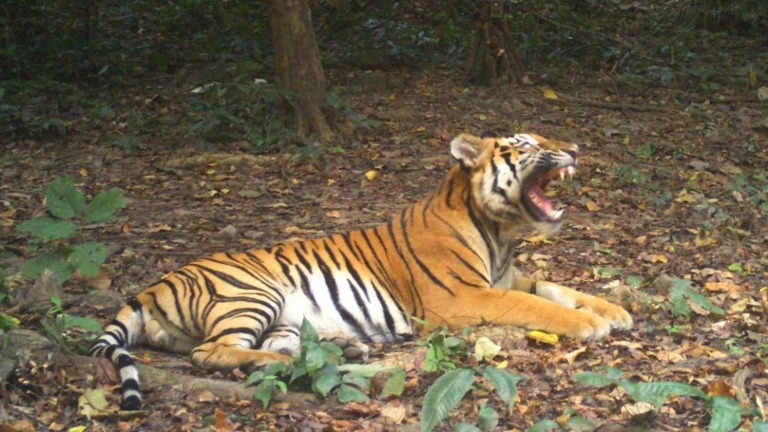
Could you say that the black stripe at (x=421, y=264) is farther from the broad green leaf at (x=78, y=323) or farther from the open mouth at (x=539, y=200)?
the broad green leaf at (x=78, y=323)

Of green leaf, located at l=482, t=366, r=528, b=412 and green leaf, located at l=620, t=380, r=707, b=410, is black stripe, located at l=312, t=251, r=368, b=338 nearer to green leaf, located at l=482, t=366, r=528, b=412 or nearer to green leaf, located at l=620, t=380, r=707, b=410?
green leaf, located at l=482, t=366, r=528, b=412

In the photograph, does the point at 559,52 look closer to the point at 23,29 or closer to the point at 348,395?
the point at 23,29

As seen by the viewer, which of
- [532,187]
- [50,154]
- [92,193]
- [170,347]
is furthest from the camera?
[50,154]

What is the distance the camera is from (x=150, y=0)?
45.6 ft

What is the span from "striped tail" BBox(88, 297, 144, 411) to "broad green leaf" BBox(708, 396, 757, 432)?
2.11 m

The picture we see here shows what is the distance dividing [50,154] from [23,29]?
3488mm

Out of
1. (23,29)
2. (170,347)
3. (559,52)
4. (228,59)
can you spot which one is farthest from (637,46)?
(170,347)

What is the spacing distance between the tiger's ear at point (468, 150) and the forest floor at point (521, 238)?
3.24 ft

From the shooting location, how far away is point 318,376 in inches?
152

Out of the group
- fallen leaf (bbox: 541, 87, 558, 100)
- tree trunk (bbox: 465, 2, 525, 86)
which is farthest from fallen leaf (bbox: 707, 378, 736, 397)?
tree trunk (bbox: 465, 2, 525, 86)

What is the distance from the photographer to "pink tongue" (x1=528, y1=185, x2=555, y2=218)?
4.99m

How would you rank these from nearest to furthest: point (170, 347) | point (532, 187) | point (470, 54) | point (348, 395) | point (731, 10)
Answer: point (348, 395) → point (170, 347) → point (532, 187) → point (470, 54) → point (731, 10)

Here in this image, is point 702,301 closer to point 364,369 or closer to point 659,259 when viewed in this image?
point 659,259

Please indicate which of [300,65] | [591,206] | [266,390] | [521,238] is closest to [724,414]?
[266,390]
